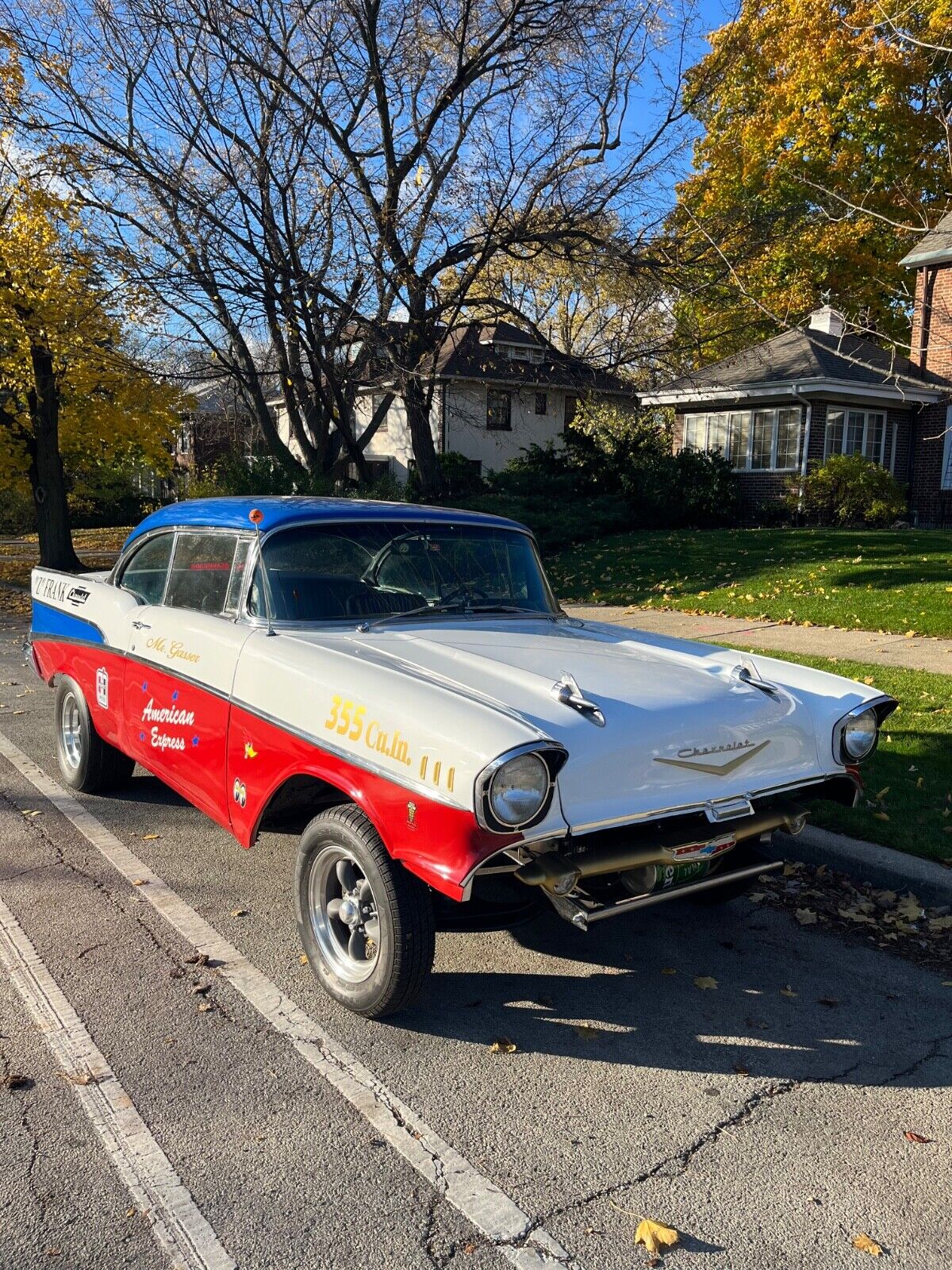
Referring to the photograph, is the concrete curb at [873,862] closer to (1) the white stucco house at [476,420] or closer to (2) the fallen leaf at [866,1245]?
(2) the fallen leaf at [866,1245]

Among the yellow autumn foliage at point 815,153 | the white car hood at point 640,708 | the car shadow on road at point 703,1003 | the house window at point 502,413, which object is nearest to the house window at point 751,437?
the yellow autumn foliage at point 815,153

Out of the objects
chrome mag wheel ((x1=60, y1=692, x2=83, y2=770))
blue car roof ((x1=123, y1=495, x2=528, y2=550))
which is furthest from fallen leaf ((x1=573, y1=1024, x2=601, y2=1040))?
chrome mag wheel ((x1=60, y1=692, x2=83, y2=770))

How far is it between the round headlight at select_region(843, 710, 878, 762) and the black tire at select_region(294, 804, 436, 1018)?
5.82 feet

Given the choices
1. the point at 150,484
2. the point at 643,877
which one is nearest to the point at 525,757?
the point at 643,877

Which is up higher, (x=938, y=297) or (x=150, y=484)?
(x=938, y=297)

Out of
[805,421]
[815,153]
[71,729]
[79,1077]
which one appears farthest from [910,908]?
[815,153]

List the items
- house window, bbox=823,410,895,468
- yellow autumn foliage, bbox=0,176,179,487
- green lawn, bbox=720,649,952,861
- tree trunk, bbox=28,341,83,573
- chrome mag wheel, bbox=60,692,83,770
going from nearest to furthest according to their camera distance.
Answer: green lawn, bbox=720,649,952,861 < chrome mag wheel, bbox=60,692,83,770 < yellow autumn foliage, bbox=0,176,179,487 < tree trunk, bbox=28,341,83,573 < house window, bbox=823,410,895,468

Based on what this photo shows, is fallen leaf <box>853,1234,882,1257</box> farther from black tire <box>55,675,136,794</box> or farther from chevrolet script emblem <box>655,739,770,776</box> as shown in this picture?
black tire <box>55,675,136,794</box>

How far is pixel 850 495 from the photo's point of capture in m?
21.9

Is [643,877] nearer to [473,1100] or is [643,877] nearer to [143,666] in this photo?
[473,1100]

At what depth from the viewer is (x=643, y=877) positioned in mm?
3523

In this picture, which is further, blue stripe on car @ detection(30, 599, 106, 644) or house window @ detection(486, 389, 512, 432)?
house window @ detection(486, 389, 512, 432)

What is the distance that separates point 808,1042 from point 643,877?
2.73 feet

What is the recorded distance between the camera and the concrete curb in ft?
15.7
